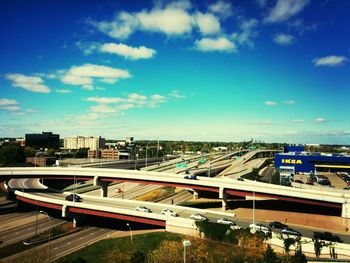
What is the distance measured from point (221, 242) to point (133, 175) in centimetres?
4526

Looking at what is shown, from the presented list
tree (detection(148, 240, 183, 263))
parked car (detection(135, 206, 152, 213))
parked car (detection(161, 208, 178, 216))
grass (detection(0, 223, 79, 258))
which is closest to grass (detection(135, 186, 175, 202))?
grass (detection(0, 223, 79, 258))

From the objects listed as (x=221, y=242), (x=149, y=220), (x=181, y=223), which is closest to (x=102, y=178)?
(x=149, y=220)

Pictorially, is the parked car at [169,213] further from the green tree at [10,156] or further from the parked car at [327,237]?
the green tree at [10,156]

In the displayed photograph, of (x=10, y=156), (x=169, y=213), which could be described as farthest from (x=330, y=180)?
(x=10, y=156)

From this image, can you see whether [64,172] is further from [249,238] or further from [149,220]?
[249,238]

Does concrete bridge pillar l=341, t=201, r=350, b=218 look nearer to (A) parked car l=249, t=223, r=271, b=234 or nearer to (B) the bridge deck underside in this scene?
(A) parked car l=249, t=223, r=271, b=234

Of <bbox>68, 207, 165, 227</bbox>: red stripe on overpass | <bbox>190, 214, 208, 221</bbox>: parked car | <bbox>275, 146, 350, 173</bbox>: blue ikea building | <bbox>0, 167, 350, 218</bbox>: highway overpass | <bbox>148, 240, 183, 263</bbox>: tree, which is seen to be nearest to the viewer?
<bbox>148, 240, 183, 263</bbox>: tree

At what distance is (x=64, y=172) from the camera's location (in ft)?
337

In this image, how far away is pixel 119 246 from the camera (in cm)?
5900

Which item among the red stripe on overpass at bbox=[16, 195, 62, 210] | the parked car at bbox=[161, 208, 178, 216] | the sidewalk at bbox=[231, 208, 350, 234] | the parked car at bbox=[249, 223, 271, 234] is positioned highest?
the parked car at bbox=[161, 208, 178, 216]

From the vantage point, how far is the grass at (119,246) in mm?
55438

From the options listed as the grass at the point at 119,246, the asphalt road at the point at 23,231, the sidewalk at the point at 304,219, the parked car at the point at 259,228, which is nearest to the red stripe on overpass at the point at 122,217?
the grass at the point at 119,246

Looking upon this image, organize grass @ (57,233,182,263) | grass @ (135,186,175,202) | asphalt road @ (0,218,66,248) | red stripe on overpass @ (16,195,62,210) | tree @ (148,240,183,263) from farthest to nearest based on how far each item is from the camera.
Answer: grass @ (135,186,175,202) < red stripe on overpass @ (16,195,62,210) < asphalt road @ (0,218,66,248) < grass @ (57,233,182,263) < tree @ (148,240,183,263)

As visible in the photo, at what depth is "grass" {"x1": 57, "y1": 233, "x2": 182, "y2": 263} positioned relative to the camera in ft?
182
